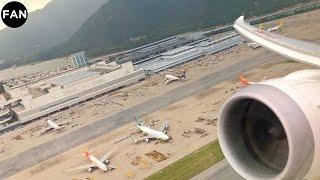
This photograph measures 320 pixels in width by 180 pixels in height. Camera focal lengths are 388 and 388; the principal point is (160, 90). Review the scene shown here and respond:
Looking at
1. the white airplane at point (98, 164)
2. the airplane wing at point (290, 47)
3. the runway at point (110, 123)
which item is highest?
the airplane wing at point (290, 47)

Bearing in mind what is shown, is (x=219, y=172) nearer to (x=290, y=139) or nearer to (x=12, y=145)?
(x=290, y=139)

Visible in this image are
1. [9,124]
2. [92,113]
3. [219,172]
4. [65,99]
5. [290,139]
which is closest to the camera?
[290,139]

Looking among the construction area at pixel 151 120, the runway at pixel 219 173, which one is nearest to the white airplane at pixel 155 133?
the construction area at pixel 151 120

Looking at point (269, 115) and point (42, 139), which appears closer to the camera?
point (269, 115)

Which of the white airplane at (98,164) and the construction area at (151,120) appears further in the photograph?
the construction area at (151,120)

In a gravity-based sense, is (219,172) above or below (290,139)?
below

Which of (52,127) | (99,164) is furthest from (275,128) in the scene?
(52,127)

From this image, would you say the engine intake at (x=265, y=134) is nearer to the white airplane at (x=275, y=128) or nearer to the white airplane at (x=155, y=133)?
the white airplane at (x=275, y=128)

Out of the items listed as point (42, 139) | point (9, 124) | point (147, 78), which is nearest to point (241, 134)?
point (42, 139)
